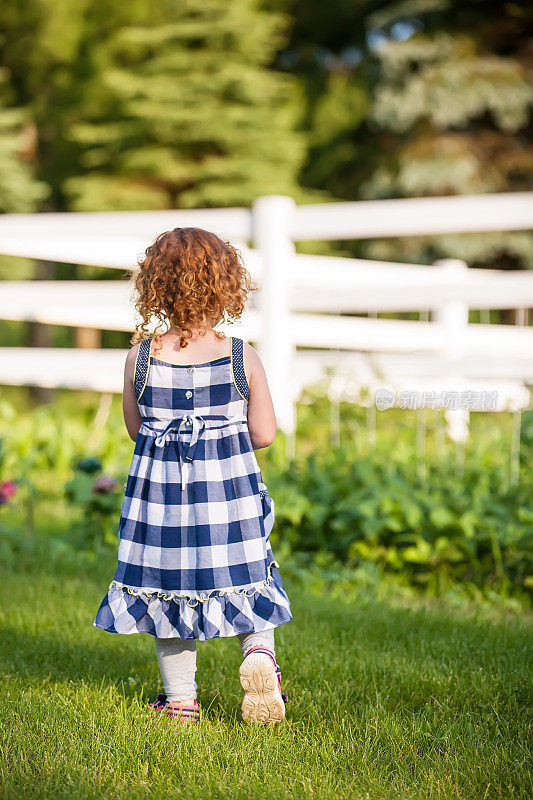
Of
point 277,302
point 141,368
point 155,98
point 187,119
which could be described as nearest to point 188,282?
point 141,368

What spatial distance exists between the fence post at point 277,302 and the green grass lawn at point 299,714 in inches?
64.8

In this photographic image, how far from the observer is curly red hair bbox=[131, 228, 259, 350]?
245 centimetres

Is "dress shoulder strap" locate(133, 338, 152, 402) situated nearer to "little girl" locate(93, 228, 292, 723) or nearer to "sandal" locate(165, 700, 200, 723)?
"little girl" locate(93, 228, 292, 723)

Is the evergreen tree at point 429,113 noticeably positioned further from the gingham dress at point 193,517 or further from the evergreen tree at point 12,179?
the gingham dress at point 193,517

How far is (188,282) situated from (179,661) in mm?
1023

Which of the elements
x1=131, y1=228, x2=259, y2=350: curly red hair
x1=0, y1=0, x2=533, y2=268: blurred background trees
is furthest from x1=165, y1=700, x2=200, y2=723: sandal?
x1=0, y1=0, x2=533, y2=268: blurred background trees

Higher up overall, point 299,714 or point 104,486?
point 104,486

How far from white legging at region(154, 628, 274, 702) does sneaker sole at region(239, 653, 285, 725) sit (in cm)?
12

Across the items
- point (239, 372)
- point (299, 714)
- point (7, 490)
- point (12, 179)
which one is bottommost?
point (299, 714)

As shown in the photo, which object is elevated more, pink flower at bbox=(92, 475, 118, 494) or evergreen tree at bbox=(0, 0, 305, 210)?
evergreen tree at bbox=(0, 0, 305, 210)

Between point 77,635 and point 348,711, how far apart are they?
43.5 inches

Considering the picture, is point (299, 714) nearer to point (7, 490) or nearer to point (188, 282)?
point (188, 282)

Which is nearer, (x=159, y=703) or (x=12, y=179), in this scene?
(x=159, y=703)

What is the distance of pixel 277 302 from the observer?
4.89 m
